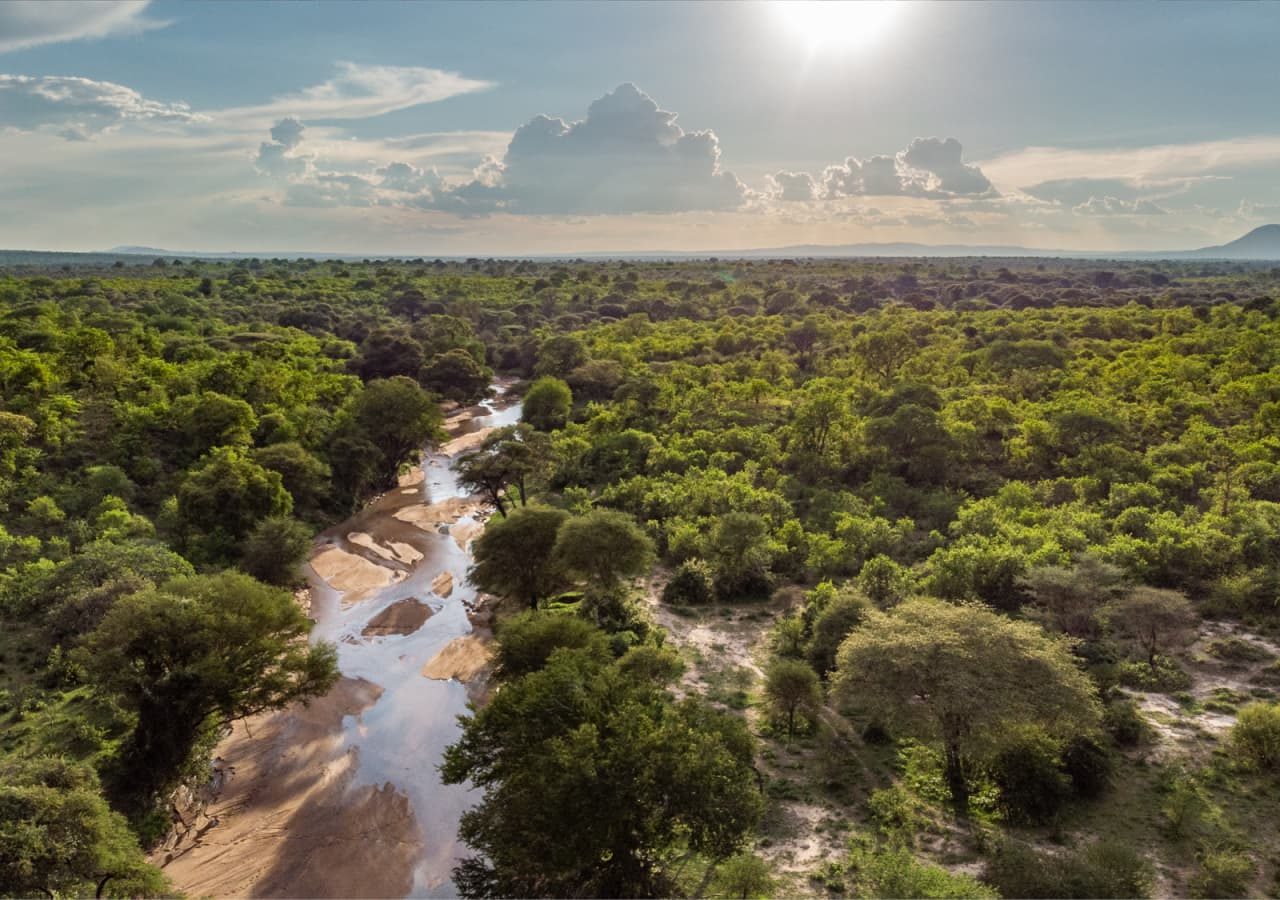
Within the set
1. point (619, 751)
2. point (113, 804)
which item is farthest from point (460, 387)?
point (619, 751)

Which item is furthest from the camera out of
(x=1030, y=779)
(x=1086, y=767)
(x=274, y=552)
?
(x=274, y=552)

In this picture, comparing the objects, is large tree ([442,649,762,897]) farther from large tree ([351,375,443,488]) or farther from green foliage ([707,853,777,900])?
large tree ([351,375,443,488])

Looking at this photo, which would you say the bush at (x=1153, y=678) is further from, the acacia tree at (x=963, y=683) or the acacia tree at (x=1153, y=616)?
the acacia tree at (x=963, y=683)

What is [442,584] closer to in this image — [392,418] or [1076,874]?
[392,418]

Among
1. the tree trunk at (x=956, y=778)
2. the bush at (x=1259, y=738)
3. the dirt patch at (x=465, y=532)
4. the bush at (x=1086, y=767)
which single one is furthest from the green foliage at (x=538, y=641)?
the dirt patch at (x=465, y=532)

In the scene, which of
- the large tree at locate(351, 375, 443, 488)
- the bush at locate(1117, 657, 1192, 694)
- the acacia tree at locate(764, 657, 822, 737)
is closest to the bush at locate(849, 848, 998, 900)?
the acacia tree at locate(764, 657, 822, 737)

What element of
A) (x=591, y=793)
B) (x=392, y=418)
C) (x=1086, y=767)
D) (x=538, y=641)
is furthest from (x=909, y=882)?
(x=392, y=418)
